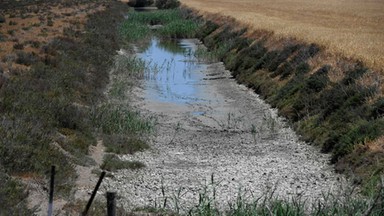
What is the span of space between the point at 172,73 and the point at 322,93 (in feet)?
51.9

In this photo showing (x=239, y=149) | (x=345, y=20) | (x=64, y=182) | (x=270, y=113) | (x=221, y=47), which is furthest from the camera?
(x=345, y=20)

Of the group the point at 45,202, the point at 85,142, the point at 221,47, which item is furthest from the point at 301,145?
the point at 221,47

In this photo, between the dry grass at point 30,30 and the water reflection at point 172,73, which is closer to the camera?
the water reflection at point 172,73

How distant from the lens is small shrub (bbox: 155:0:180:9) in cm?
9357

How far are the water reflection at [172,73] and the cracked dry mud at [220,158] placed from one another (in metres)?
1.61

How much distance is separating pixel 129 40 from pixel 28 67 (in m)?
26.8

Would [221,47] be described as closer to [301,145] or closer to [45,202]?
[301,145]

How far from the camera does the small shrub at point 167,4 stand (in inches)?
3684

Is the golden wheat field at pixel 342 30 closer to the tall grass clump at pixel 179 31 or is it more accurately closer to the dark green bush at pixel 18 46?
the tall grass clump at pixel 179 31

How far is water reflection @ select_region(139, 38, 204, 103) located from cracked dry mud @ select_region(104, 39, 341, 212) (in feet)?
5.27

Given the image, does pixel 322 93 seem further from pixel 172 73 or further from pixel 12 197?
pixel 12 197

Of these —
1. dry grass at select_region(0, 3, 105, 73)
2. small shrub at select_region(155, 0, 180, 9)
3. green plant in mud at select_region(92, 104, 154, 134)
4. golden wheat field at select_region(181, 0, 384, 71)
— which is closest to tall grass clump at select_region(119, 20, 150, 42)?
dry grass at select_region(0, 3, 105, 73)

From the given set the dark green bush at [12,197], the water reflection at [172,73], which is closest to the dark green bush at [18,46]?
the water reflection at [172,73]

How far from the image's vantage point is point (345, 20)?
5438cm
